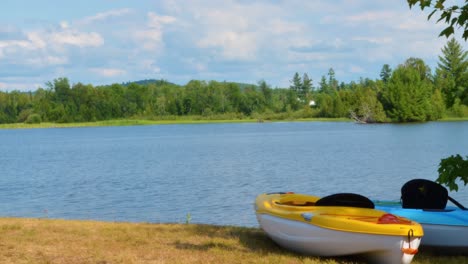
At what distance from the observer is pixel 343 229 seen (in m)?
7.65

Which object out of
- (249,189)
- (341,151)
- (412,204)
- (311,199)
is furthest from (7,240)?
(341,151)

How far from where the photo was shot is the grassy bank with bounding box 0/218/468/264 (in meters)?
8.22

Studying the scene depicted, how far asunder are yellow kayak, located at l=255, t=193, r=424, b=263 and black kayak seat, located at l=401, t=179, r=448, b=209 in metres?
1.54

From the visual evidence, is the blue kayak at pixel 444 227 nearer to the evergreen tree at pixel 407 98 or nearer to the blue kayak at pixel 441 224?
the blue kayak at pixel 441 224

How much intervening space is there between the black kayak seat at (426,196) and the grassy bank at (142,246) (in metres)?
1.05

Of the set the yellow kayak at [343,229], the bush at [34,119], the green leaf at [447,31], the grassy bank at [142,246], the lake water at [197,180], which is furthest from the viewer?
the bush at [34,119]

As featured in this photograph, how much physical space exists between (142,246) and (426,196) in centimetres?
455

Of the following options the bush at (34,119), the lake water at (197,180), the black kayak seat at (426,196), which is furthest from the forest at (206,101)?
the black kayak seat at (426,196)

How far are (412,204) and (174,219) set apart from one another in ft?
28.7

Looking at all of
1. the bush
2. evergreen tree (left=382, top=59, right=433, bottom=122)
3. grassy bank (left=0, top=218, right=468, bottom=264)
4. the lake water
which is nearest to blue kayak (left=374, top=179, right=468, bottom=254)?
grassy bank (left=0, top=218, right=468, bottom=264)

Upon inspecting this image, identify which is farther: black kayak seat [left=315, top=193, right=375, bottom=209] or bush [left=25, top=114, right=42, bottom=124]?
bush [left=25, top=114, right=42, bottom=124]

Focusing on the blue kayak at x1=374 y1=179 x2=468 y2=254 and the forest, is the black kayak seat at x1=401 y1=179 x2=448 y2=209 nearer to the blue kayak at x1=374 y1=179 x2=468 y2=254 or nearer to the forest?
the blue kayak at x1=374 y1=179 x2=468 y2=254

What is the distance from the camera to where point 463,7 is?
7.10m

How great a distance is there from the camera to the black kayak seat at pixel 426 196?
950cm
